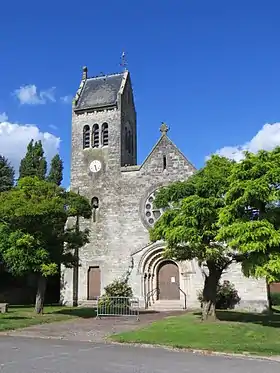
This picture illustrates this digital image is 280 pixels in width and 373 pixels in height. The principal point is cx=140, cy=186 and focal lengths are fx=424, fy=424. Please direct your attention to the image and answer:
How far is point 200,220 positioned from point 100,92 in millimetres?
20868

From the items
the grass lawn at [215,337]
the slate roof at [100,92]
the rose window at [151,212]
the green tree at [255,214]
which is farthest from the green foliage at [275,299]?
the slate roof at [100,92]

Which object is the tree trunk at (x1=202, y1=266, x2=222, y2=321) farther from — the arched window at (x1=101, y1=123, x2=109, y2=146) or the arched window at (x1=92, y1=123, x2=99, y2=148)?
the arched window at (x1=92, y1=123, x2=99, y2=148)

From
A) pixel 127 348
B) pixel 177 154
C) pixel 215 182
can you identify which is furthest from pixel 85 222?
pixel 127 348

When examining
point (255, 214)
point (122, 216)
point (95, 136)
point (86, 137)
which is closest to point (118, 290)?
point (122, 216)

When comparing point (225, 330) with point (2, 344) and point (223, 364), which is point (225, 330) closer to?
point (223, 364)

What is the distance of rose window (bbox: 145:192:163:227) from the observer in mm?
29891

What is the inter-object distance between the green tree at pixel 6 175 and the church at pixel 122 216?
8.59 meters

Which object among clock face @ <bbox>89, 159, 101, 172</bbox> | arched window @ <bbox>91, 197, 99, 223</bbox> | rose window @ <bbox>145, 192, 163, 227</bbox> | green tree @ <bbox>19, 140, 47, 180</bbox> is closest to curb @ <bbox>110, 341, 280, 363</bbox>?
rose window @ <bbox>145, 192, 163, 227</bbox>

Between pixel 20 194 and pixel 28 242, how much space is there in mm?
2453

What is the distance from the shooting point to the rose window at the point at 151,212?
2989cm

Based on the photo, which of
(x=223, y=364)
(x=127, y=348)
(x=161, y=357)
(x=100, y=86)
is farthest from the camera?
(x=100, y=86)

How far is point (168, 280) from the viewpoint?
1149 inches

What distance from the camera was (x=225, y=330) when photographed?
50.0ft

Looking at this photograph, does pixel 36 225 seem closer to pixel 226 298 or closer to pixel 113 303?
pixel 113 303
